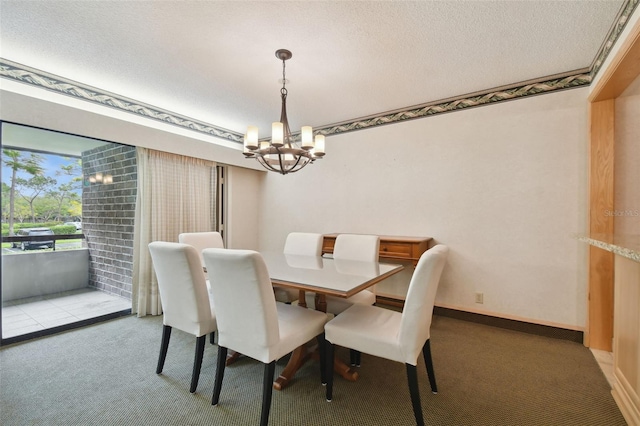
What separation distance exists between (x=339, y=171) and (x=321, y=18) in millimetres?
2143

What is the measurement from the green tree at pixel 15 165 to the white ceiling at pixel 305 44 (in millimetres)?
764

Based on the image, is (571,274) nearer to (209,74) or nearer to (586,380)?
(586,380)

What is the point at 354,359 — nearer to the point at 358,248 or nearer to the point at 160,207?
the point at 358,248

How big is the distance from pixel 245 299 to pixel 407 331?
2.92 feet

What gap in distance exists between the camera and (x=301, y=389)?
6.19 feet

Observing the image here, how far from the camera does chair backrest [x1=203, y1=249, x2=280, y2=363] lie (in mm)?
1517

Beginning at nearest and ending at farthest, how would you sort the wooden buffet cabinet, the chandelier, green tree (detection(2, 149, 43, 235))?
the chandelier
green tree (detection(2, 149, 43, 235))
the wooden buffet cabinet

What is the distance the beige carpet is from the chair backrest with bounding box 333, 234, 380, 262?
84 centimetres

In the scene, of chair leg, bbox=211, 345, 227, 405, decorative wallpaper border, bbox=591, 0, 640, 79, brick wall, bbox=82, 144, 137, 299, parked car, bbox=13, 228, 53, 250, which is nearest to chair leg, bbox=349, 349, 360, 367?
chair leg, bbox=211, 345, 227, 405

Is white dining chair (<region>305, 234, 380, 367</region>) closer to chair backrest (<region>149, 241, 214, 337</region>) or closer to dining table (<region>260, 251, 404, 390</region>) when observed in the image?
dining table (<region>260, 251, 404, 390</region>)

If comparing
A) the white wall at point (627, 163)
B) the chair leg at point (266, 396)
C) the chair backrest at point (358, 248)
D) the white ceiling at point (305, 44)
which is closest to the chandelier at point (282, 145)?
the white ceiling at point (305, 44)

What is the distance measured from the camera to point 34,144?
2.60 m

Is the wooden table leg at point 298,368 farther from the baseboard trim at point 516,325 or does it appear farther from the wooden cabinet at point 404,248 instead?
the baseboard trim at point 516,325

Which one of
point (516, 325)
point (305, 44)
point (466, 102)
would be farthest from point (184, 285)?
point (466, 102)
